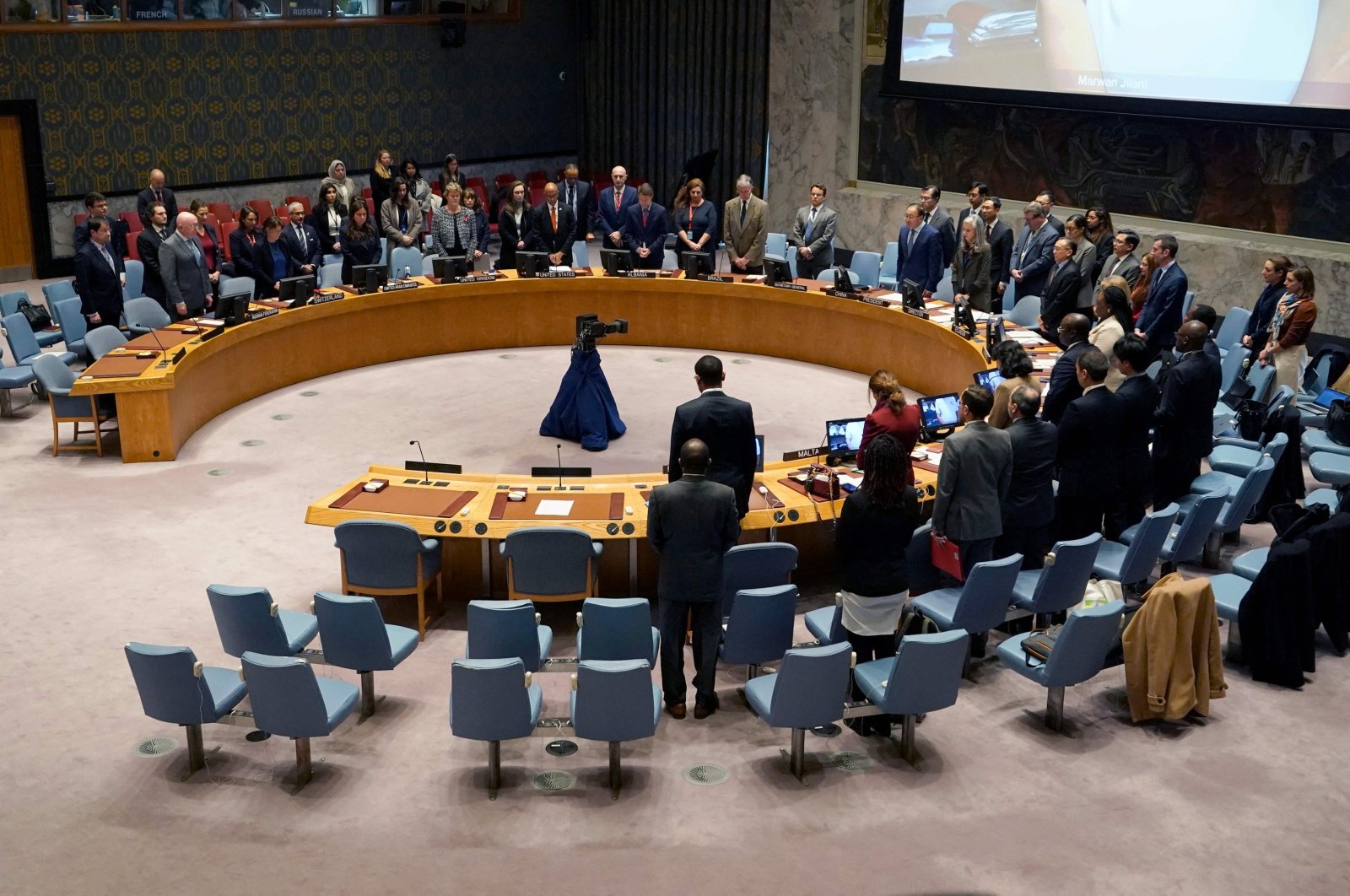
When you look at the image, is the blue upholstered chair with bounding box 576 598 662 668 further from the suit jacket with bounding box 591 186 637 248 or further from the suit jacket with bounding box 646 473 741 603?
the suit jacket with bounding box 591 186 637 248

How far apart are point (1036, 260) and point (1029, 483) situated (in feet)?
17.5

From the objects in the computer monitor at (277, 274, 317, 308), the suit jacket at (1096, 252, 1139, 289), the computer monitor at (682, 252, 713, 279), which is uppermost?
the suit jacket at (1096, 252, 1139, 289)

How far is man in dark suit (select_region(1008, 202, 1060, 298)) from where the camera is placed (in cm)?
1184

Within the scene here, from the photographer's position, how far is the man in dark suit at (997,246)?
12.4m

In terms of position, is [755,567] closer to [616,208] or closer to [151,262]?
[151,262]

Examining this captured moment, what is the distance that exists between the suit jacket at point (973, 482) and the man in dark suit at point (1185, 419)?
1829 mm

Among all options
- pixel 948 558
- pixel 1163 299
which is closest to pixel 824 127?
pixel 1163 299

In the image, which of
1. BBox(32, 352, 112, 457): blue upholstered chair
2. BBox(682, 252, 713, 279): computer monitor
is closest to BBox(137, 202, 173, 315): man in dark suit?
BBox(32, 352, 112, 457): blue upholstered chair

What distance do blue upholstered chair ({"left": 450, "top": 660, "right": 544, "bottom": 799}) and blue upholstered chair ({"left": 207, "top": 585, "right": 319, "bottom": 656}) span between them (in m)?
1.13

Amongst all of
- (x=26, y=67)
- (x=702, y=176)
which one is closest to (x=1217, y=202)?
(x=702, y=176)

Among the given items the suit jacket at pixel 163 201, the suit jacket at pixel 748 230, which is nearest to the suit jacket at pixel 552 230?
the suit jacket at pixel 748 230

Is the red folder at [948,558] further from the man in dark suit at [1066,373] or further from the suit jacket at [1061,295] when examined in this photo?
the suit jacket at [1061,295]

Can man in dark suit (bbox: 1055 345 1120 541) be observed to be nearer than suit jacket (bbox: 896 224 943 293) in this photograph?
Yes

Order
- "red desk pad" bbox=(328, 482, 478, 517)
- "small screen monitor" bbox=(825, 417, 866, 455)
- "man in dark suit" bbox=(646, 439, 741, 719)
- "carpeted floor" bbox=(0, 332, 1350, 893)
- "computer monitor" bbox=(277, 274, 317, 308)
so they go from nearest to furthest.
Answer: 1. "carpeted floor" bbox=(0, 332, 1350, 893)
2. "man in dark suit" bbox=(646, 439, 741, 719)
3. "red desk pad" bbox=(328, 482, 478, 517)
4. "small screen monitor" bbox=(825, 417, 866, 455)
5. "computer monitor" bbox=(277, 274, 317, 308)
